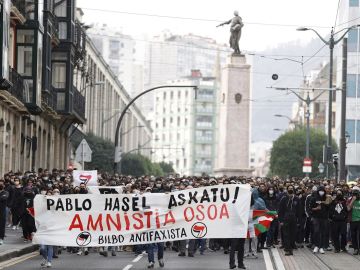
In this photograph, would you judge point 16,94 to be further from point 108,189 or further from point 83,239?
point 83,239

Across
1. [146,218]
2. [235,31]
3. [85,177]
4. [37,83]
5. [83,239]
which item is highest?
[235,31]

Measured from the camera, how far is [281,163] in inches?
4456

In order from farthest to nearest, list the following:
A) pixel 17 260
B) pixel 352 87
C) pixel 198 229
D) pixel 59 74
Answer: pixel 352 87, pixel 59 74, pixel 17 260, pixel 198 229

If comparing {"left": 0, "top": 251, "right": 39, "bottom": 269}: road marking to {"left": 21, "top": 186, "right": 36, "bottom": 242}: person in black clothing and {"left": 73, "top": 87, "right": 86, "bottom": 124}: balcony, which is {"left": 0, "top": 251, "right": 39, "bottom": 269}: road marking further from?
{"left": 73, "top": 87, "right": 86, "bottom": 124}: balcony

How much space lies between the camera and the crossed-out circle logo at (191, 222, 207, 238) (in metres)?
26.5

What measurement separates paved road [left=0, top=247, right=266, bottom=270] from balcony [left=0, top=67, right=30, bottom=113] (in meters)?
16.7

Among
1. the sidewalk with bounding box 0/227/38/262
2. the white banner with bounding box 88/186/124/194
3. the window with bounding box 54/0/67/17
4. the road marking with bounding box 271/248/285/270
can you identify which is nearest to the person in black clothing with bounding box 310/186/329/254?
the road marking with bounding box 271/248/285/270

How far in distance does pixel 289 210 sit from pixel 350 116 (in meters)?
61.4

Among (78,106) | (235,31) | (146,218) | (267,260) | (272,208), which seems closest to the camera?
(146,218)

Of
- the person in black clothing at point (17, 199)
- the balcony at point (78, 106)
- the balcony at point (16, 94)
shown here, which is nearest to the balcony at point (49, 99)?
the balcony at point (78, 106)

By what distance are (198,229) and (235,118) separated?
5109 cm

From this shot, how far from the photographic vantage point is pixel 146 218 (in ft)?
87.7

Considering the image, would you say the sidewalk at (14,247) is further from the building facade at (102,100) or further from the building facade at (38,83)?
the building facade at (102,100)

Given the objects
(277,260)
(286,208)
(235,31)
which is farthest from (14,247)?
(235,31)
